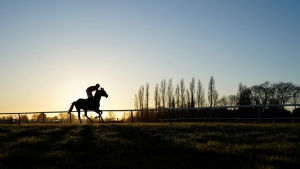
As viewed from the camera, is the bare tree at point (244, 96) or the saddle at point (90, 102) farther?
the bare tree at point (244, 96)

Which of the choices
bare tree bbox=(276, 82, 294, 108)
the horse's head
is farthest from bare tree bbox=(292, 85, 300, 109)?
the horse's head

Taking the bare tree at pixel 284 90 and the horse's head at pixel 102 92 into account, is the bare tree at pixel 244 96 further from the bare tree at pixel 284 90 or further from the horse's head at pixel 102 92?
the horse's head at pixel 102 92

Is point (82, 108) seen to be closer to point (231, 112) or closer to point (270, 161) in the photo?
point (270, 161)

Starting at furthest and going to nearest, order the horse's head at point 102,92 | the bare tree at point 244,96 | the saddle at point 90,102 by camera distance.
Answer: the bare tree at point 244,96 → the horse's head at point 102,92 → the saddle at point 90,102

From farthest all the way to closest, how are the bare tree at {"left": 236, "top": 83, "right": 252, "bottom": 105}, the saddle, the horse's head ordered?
the bare tree at {"left": 236, "top": 83, "right": 252, "bottom": 105}, the horse's head, the saddle

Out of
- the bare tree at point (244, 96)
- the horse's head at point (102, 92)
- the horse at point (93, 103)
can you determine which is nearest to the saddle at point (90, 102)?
the horse at point (93, 103)

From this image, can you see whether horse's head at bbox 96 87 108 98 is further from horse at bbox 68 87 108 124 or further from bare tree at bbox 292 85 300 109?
bare tree at bbox 292 85 300 109

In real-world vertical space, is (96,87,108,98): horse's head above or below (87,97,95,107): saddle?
above

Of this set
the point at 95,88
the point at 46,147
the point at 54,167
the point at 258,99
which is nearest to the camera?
the point at 54,167

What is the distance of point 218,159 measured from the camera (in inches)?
266

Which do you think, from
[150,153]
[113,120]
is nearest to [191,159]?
[150,153]

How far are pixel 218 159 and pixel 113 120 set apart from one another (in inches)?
1115

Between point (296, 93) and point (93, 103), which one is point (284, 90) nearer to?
point (296, 93)

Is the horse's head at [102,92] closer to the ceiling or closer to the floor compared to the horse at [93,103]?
closer to the ceiling
